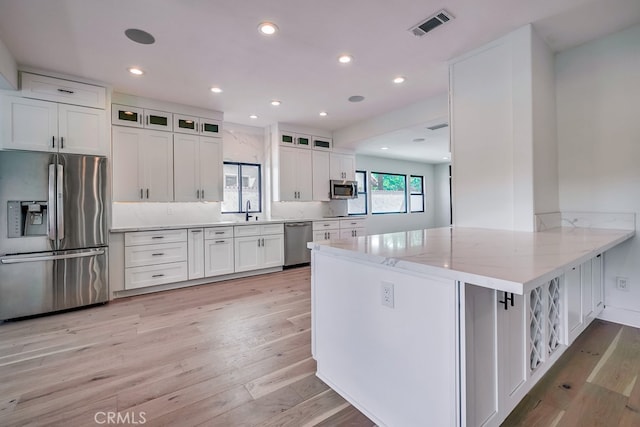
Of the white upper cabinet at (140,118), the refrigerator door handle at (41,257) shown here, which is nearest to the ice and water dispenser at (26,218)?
the refrigerator door handle at (41,257)

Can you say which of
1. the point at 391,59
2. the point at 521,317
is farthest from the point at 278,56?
the point at 521,317

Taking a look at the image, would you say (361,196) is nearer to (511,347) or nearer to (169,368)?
(169,368)

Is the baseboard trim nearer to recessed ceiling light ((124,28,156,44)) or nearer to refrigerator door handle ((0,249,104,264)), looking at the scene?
recessed ceiling light ((124,28,156,44))

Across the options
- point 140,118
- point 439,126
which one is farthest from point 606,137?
point 140,118

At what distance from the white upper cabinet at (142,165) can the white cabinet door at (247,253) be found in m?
1.21

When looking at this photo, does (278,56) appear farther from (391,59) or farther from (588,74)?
(588,74)

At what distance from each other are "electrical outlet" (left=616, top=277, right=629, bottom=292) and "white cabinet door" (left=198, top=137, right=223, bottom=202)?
4.85m

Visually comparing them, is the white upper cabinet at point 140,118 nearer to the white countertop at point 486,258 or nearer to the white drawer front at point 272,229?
the white drawer front at point 272,229

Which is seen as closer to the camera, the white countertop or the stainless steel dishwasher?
the white countertop

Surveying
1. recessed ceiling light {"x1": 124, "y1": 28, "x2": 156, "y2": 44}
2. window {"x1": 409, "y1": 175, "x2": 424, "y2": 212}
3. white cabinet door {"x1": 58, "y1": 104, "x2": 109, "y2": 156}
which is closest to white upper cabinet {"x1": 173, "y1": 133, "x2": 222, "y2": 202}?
white cabinet door {"x1": 58, "y1": 104, "x2": 109, "y2": 156}

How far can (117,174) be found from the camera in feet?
12.3

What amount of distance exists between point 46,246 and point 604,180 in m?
5.57

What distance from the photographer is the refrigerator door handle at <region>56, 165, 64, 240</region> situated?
3008mm

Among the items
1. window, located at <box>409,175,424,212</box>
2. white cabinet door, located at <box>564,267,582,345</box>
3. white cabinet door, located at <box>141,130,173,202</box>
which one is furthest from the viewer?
window, located at <box>409,175,424,212</box>
